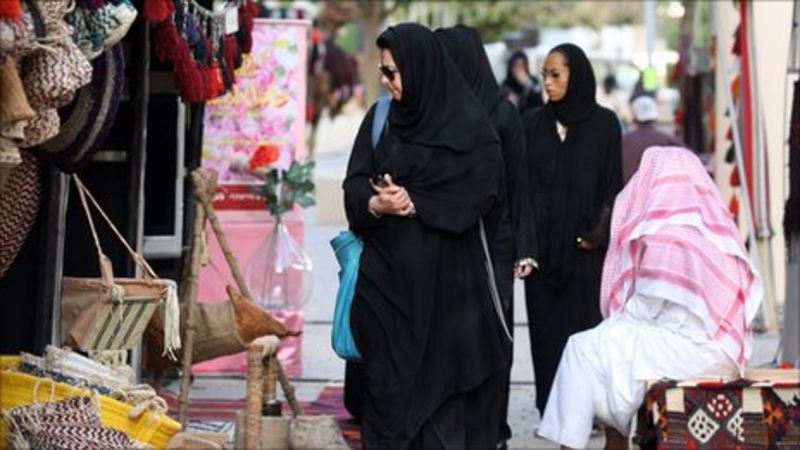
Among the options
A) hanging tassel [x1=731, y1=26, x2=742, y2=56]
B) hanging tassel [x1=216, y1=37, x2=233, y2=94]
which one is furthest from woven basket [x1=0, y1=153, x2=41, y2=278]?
hanging tassel [x1=731, y1=26, x2=742, y2=56]

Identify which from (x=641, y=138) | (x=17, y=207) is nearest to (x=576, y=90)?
(x=641, y=138)

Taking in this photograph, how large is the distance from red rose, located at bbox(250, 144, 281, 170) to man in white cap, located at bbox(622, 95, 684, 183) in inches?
79.4

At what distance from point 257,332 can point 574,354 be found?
1.49 m

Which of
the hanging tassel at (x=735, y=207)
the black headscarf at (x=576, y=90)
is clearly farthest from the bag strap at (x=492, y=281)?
the hanging tassel at (x=735, y=207)

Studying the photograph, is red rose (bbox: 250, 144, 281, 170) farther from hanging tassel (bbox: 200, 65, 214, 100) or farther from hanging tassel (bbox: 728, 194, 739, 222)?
hanging tassel (bbox: 728, 194, 739, 222)

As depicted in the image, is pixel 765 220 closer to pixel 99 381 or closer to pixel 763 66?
pixel 763 66

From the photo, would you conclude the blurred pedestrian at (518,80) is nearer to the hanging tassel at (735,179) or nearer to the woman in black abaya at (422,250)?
the hanging tassel at (735,179)

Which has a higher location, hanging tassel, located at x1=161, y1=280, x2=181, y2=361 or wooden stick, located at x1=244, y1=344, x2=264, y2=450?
hanging tassel, located at x1=161, y1=280, x2=181, y2=361

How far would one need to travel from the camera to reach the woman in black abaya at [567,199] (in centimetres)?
915

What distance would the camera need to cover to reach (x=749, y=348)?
25.4 ft

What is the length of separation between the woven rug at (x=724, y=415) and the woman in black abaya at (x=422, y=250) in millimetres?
691

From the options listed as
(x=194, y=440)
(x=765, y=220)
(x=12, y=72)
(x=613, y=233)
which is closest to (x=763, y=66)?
(x=765, y=220)

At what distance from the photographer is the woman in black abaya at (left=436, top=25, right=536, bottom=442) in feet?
25.5

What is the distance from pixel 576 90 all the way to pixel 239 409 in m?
2.22
